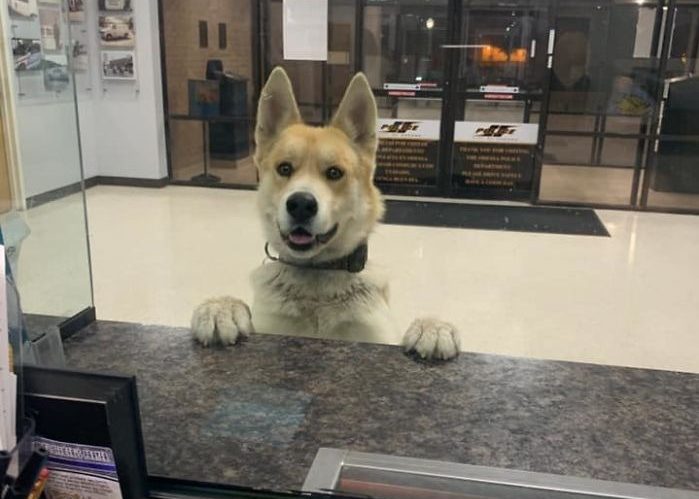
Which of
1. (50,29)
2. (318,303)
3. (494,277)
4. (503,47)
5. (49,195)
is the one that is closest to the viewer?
(49,195)

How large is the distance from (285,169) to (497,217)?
180 inches

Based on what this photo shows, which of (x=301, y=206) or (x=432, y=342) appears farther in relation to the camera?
(x=301, y=206)

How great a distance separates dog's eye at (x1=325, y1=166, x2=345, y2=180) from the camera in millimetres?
1947

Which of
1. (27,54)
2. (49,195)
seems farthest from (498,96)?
(49,195)

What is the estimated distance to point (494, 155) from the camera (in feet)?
23.2

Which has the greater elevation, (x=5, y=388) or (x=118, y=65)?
(x=118, y=65)

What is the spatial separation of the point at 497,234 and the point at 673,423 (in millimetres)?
4693

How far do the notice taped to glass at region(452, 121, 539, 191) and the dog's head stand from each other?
5232mm

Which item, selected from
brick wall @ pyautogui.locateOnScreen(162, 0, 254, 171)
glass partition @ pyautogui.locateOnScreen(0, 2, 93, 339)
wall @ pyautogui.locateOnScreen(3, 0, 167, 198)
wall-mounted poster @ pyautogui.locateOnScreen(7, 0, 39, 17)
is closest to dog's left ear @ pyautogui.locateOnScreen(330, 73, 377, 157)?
glass partition @ pyautogui.locateOnScreen(0, 2, 93, 339)

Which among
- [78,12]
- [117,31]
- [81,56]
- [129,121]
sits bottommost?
[129,121]

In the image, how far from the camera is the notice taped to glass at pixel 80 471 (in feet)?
2.54

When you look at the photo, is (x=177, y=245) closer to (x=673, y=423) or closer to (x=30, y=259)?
(x=30, y=259)

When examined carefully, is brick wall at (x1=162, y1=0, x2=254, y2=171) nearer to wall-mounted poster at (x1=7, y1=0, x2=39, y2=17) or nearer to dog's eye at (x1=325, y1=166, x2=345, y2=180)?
wall-mounted poster at (x1=7, y1=0, x2=39, y2=17)

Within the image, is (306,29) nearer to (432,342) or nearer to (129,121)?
(129,121)
